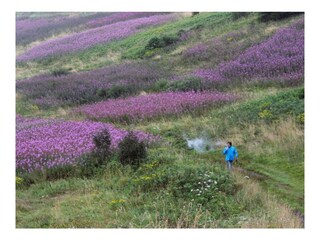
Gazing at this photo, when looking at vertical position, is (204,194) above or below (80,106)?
below

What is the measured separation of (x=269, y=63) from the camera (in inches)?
772

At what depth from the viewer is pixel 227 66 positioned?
20.5 meters

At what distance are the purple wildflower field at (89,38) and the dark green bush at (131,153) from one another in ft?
66.6

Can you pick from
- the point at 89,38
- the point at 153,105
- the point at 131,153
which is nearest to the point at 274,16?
the point at 153,105

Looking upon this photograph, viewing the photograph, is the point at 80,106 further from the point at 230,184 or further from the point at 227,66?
the point at 230,184

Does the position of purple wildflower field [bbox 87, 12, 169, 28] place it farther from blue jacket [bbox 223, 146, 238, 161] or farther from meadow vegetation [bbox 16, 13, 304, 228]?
blue jacket [bbox 223, 146, 238, 161]

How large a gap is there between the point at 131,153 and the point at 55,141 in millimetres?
2898

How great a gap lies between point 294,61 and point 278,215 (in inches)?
478

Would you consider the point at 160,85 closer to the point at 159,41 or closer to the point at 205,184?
the point at 159,41

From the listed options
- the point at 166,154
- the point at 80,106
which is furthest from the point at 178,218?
the point at 80,106

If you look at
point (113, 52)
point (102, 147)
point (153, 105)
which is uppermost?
point (113, 52)

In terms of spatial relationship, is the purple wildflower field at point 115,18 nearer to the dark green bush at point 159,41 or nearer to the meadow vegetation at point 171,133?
the meadow vegetation at point 171,133

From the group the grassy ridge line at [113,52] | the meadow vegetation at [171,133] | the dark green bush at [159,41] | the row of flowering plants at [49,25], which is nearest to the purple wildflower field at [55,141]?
the meadow vegetation at [171,133]

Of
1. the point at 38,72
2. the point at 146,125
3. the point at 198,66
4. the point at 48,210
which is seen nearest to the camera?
the point at 48,210
